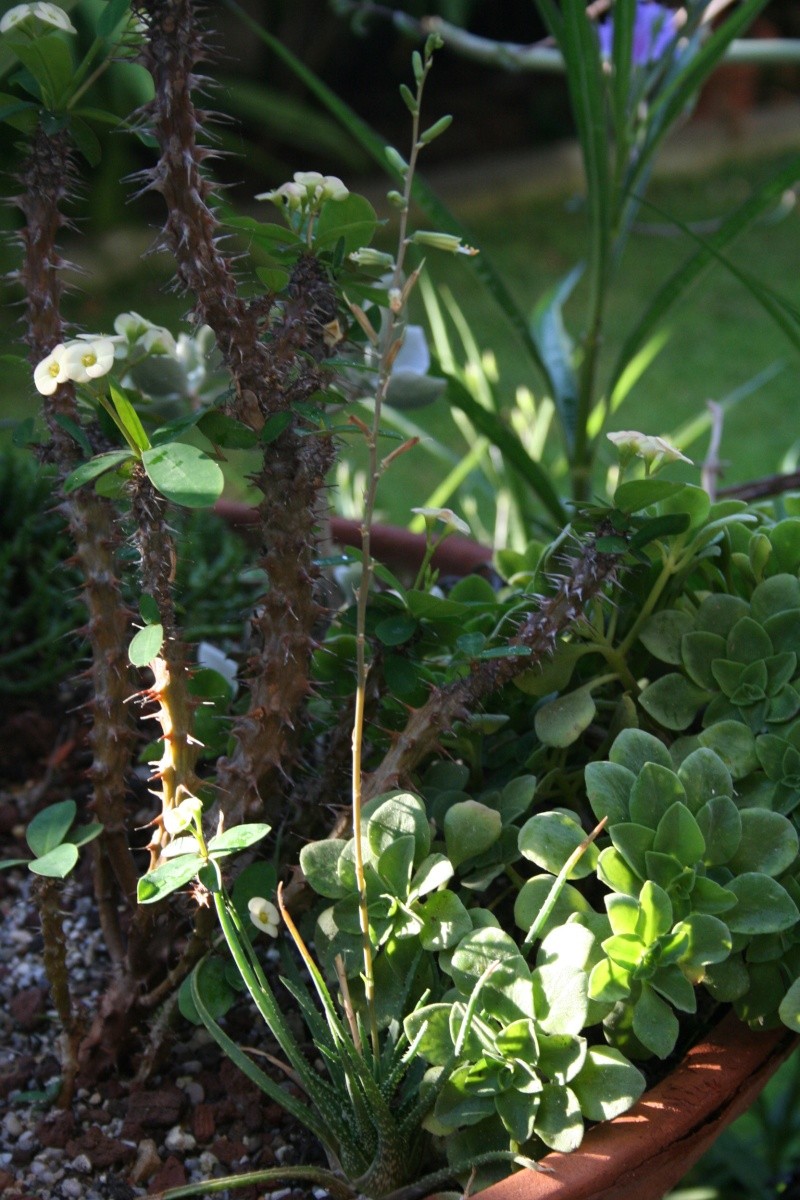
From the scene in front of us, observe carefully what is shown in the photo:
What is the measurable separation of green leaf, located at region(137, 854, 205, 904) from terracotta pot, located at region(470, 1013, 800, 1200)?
0.62ft

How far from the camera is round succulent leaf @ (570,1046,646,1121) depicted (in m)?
0.53

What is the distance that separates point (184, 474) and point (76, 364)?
83 mm

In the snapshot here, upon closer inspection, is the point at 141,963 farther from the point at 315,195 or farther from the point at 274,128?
the point at 274,128

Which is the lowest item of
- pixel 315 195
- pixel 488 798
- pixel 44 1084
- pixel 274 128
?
pixel 44 1084

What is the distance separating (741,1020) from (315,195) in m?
0.48

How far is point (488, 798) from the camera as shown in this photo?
2.20 ft

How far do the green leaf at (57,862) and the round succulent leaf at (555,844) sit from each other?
224 mm

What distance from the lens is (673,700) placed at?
26.7 inches

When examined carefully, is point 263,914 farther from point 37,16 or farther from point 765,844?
point 37,16

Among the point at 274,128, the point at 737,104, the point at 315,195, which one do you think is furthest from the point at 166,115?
the point at 737,104

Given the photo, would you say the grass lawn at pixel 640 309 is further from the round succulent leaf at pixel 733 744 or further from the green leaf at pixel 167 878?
the green leaf at pixel 167 878

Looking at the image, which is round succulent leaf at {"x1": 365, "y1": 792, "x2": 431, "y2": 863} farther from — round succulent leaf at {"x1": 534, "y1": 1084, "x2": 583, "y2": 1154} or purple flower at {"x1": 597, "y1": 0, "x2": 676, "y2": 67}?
purple flower at {"x1": 597, "y1": 0, "x2": 676, "y2": 67}

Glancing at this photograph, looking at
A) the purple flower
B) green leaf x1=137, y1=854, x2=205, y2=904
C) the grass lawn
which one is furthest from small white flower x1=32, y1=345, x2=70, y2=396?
the grass lawn

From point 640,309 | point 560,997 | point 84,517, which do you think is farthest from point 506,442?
point 640,309
